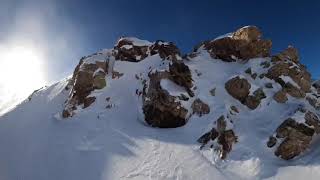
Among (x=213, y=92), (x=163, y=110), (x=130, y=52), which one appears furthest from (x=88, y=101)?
(x=213, y=92)

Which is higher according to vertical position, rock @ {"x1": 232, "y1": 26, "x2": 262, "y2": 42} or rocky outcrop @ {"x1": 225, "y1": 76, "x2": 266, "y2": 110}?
rock @ {"x1": 232, "y1": 26, "x2": 262, "y2": 42}

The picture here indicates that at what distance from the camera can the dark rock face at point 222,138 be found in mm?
23844

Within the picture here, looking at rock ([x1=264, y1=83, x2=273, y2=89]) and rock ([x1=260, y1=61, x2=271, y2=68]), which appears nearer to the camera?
Answer: rock ([x1=264, y1=83, x2=273, y2=89])

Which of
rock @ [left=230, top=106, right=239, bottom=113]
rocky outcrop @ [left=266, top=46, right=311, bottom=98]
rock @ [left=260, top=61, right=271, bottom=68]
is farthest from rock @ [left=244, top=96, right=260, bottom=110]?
rock @ [left=260, top=61, right=271, bottom=68]

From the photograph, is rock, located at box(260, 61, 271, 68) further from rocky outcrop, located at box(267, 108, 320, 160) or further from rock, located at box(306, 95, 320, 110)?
rocky outcrop, located at box(267, 108, 320, 160)

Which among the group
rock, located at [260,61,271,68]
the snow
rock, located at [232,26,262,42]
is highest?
rock, located at [232,26,262,42]

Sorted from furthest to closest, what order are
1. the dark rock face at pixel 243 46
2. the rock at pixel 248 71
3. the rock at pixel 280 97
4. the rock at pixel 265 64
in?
the dark rock face at pixel 243 46
the rock at pixel 265 64
the rock at pixel 248 71
the rock at pixel 280 97

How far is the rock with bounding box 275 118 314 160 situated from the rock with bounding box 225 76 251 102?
5032 mm

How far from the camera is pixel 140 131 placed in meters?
26.8

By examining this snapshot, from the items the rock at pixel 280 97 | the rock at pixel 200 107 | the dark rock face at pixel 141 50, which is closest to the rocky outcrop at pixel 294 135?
the rock at pixel 280 97

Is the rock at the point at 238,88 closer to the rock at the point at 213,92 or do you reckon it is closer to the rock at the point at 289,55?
the rock at the point at 213,92

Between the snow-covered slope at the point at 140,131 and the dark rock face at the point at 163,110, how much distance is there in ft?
1.33

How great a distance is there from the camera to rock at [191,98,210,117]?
2775cm

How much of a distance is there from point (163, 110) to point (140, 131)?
2.28 m
